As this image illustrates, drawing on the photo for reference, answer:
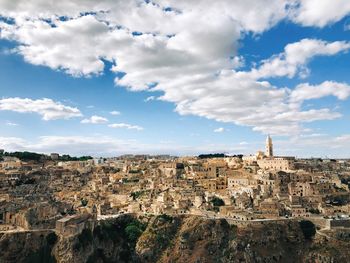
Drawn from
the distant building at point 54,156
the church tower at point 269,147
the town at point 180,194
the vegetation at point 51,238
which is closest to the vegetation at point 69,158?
the distant building at point 54,156

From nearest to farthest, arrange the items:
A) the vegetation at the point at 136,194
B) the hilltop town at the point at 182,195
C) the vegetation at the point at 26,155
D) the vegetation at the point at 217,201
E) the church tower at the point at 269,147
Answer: the hilltop town at the point at 182,195 < the vegetation at the point at 217,201 < the vegetation at the point at 136,194 < the church tower at the point at 269,147 < the vegetation at the point at 26,155

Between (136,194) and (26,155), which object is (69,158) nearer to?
(26,155)

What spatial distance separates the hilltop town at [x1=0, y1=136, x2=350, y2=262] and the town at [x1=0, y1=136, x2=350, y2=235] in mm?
112

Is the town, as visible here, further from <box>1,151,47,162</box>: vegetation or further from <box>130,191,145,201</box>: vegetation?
<box>1,151,47,162</box>: vegetation

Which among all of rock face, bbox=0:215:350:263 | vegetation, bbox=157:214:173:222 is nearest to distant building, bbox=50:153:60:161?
rock face, bbox=0:215:350:263

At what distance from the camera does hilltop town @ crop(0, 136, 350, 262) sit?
173ft

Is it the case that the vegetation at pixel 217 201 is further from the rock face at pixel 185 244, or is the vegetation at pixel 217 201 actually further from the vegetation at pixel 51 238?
the vegetation at pixel 51 238

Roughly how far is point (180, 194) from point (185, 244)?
37.8 feet

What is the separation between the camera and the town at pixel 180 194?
53219mm

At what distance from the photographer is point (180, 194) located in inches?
2435

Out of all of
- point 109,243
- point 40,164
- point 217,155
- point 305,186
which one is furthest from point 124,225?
point 217,155

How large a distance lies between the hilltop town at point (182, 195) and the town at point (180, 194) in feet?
0.37

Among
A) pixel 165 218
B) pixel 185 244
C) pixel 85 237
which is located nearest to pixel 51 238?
pixel 85 237

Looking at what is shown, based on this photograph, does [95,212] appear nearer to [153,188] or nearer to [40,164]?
[153,188]
